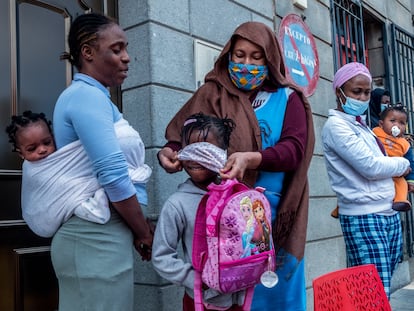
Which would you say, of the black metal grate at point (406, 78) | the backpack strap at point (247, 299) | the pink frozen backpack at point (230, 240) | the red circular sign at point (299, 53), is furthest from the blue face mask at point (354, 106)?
the black metal grate at point (406, 78)

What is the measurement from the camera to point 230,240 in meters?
1.58

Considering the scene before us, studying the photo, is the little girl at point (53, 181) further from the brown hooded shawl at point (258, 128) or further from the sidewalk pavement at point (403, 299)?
the sidewalk pavement at point (403, 299)

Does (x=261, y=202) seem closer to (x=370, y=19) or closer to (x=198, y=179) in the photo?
(x=198, y=179)

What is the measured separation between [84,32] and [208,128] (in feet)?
1.99

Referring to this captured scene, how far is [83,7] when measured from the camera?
2.81 m

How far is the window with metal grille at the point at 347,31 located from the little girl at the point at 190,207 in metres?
3.52

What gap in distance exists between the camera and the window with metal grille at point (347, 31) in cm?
505

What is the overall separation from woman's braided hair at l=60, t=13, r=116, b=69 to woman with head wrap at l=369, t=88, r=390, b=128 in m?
3.94

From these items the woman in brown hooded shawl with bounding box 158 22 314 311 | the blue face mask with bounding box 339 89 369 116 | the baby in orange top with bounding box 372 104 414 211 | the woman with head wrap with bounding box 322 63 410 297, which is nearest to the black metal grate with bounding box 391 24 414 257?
the baby in orange top with bounding box 372 104 414 211

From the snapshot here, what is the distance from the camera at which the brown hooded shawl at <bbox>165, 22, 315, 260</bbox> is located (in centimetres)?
201

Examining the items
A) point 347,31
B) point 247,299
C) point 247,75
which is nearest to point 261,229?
point 247,299

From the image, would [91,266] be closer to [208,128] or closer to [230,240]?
[230,240]

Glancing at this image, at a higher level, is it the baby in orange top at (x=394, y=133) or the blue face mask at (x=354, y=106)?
the blue face mask at (x=354, y=106)

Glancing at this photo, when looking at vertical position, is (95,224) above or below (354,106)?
below
